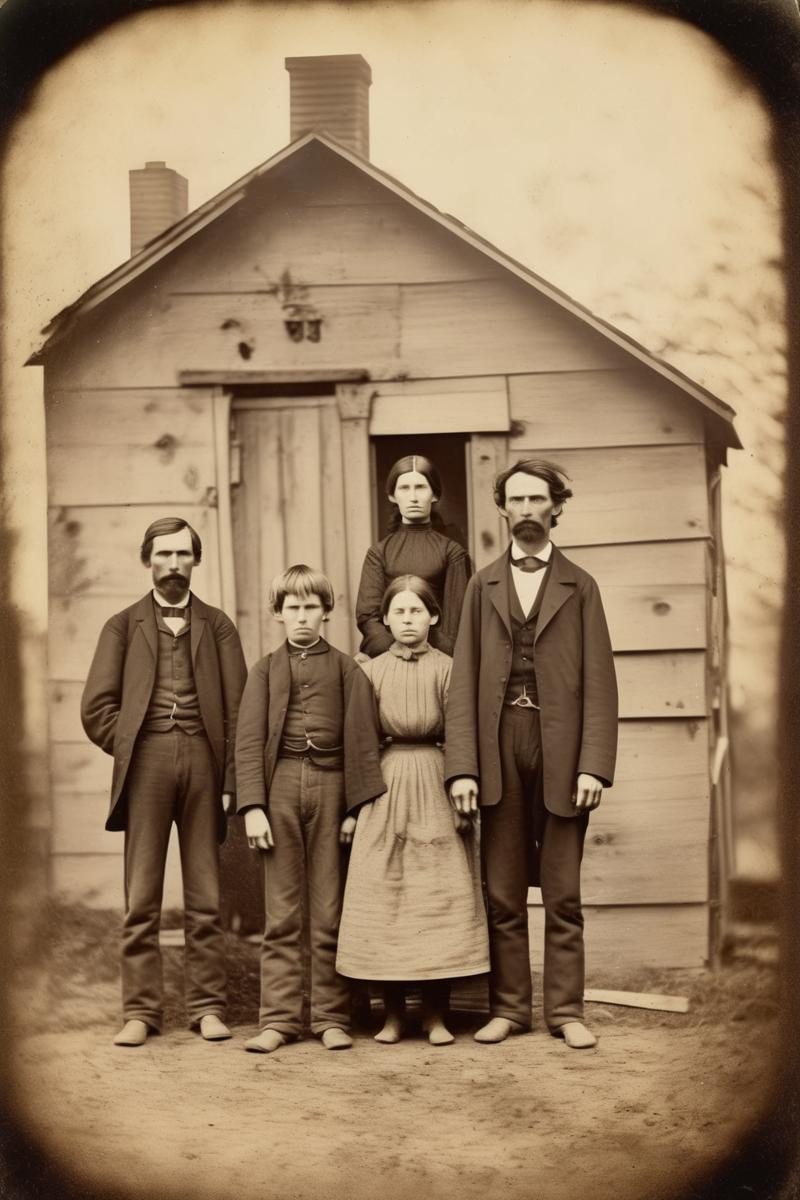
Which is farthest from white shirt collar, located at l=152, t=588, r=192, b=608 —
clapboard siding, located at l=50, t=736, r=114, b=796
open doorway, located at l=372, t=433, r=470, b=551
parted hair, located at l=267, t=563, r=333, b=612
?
open doorway, located at l=372, t=433, r=470, b=551

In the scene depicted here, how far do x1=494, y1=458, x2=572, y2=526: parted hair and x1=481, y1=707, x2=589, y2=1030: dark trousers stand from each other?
1.90 ft

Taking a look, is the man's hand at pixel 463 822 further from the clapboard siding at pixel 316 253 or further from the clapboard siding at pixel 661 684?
the clapboard siding at pixel 316 253

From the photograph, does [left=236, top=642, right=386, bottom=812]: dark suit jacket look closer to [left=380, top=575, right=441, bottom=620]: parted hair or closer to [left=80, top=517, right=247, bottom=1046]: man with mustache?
[left=80, top=517, right=247, bottom=1046]: man with mustache

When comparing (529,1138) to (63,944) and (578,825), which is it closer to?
(578,825)

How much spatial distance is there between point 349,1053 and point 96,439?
1786 mm

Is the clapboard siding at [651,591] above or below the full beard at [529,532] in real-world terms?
below

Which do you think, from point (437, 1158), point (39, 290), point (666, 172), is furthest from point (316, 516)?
point (437, 1158)

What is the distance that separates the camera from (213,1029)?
13.6 feet

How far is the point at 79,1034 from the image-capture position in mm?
4172

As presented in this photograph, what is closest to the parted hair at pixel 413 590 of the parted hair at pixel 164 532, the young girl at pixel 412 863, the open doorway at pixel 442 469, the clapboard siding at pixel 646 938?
the young girl at pixel 412 863

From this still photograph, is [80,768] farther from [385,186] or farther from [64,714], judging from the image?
[385,186]

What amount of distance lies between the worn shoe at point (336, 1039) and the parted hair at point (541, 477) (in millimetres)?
1457

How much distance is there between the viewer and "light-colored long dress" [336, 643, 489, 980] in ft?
13.6

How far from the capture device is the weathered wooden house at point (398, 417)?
4340 millimetres
